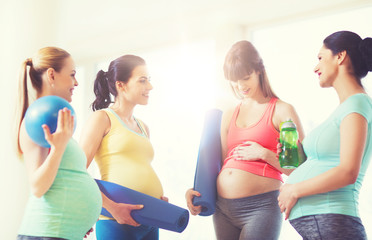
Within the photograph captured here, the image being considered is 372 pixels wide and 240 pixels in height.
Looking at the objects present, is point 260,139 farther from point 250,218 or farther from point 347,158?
point 347,158

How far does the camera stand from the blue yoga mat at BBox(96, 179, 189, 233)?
5.83 feet

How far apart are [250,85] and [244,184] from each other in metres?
0.44

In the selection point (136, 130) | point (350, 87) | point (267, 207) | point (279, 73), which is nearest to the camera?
point (350, 87)

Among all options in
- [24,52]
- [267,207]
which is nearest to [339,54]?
[267,207]

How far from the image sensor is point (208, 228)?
274cm

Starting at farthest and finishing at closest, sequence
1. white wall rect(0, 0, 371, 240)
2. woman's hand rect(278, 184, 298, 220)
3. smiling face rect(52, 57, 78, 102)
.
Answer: white wall rect(0, 0, 371, 240) → smiling face rect(52, 57, 78, 102) → woman's hand rect(278, 184, 298, 220)

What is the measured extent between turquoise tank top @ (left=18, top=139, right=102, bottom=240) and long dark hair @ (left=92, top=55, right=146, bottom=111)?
0.58m

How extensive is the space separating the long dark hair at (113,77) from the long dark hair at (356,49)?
91 centimetres

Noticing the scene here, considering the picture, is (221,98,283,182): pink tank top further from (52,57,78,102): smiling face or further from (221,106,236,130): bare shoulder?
(52,57,78,102): smiling face

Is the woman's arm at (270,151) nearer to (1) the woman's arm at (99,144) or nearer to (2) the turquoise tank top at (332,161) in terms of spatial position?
(2) the turquoise tank top at (332,161)

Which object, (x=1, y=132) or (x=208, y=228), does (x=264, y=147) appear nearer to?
(x=208, y=228)

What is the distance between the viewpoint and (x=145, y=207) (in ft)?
5.86

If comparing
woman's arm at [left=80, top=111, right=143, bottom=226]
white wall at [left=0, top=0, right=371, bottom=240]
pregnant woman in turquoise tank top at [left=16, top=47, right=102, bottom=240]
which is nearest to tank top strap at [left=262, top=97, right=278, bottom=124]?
woman's arm at [left=80, top=111, right=143, bottom=226]

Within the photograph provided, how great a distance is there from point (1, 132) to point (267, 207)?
2.22 metres
